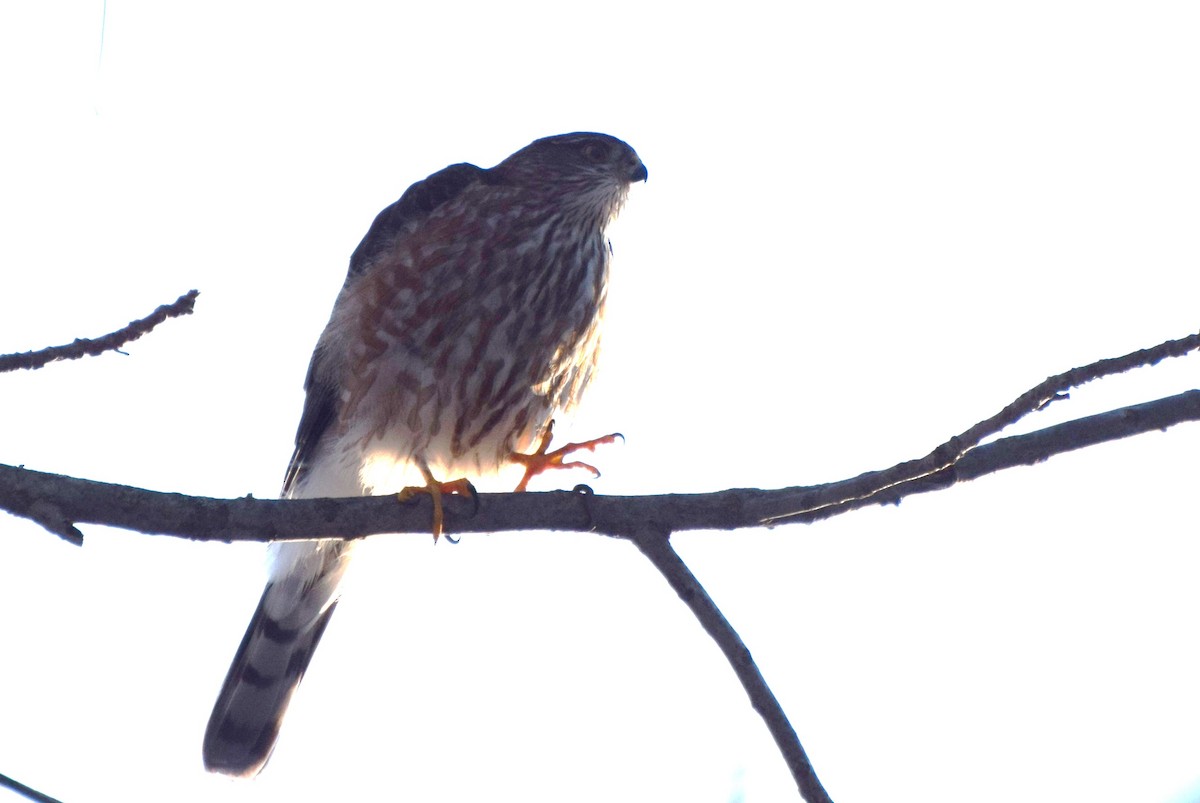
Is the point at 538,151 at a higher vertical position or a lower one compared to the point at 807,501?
higher

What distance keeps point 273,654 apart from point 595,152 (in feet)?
8.15

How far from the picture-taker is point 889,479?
2488 mm

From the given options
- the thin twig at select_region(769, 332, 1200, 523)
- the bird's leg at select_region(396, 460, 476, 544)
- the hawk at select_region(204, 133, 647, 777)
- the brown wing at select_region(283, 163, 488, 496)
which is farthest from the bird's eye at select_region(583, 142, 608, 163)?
the thin twig at select_region(769, 332, 1200, 523)

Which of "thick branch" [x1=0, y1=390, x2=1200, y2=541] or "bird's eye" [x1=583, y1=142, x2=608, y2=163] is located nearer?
"thick branch" [x1=0, y1=390, x2=1200, y2=541]

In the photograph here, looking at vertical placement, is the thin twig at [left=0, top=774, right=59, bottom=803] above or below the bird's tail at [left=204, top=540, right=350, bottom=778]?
below

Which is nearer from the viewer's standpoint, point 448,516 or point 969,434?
point 969,434

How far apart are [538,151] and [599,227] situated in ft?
2.15

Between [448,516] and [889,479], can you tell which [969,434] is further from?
[448,516]

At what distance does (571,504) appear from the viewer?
2854mm

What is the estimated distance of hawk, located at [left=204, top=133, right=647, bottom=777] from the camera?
13.3 ft

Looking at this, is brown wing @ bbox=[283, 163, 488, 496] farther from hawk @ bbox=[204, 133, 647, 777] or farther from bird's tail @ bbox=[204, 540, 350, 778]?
bird's tail @ bbox=[204, 540, 350, 778]

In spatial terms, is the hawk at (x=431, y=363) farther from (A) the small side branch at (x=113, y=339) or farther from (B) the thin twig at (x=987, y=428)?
(B) the thin twig at (x=987, y=428)

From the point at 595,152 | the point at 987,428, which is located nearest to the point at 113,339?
the point at 987,428

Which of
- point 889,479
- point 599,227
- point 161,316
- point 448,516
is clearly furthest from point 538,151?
point 889,479
